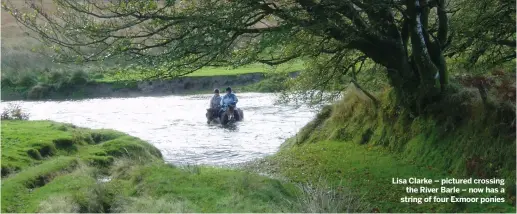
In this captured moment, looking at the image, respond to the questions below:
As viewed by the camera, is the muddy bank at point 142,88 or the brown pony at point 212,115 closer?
the brown pony at point 212,115

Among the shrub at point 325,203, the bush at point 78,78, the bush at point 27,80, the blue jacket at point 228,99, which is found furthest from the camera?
the bush at point 27,80

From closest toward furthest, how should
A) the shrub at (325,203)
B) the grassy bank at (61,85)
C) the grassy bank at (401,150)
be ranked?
the shrub at (325,203) < the grassy bank at (401,150) < the grassy bank at (61,85)

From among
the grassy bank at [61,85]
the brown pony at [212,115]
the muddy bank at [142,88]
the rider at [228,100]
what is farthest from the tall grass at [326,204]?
the muddy bank at [142,88]

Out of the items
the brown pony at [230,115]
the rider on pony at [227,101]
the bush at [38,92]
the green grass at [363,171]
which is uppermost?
the bush at [38,92]

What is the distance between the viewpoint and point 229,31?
12852mm

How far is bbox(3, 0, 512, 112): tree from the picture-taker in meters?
12.6

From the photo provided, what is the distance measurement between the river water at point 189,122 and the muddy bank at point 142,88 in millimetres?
3033

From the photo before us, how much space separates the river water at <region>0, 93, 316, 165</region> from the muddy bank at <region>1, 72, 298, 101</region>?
3033 millimetres

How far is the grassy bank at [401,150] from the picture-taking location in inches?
453

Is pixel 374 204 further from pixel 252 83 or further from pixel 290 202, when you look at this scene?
pixel 252 83

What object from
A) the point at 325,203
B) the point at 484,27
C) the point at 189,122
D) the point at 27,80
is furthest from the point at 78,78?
the point at 325,203

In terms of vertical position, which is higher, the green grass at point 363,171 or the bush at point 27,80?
the bush at point 27,80

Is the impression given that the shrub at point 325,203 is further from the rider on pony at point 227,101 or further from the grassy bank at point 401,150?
the rider on pony at point 227,101

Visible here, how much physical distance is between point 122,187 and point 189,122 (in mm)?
21566
